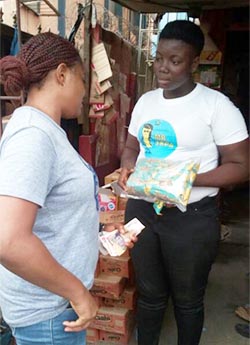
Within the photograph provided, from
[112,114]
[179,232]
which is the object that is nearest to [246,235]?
[112,114]

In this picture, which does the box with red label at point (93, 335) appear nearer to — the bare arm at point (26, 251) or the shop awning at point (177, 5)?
the bare arm at point (26, 251)

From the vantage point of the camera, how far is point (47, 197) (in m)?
1.02

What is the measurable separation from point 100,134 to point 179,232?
1.93 meters

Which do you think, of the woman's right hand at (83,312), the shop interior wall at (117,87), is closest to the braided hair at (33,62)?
the woman's right hand at (83,312)

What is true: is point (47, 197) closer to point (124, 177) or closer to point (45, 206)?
point (45, 206)

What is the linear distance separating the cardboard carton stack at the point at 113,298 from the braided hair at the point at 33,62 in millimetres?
1521

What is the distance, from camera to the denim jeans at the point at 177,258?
181 cm

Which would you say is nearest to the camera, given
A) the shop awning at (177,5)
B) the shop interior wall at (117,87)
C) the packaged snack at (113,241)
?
the packaged snack at (113,241)

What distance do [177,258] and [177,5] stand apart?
7.69 feet

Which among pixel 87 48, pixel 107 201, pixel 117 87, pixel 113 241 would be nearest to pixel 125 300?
pixel 107 201

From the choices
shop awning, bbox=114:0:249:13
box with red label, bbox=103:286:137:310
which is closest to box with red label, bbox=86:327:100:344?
box with red label, bbox=103:286:137:310

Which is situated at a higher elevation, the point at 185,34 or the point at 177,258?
the point at 185,34

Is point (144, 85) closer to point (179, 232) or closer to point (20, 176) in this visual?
point (179, 232)

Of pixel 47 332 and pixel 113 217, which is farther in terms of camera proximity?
pixel 113 217
